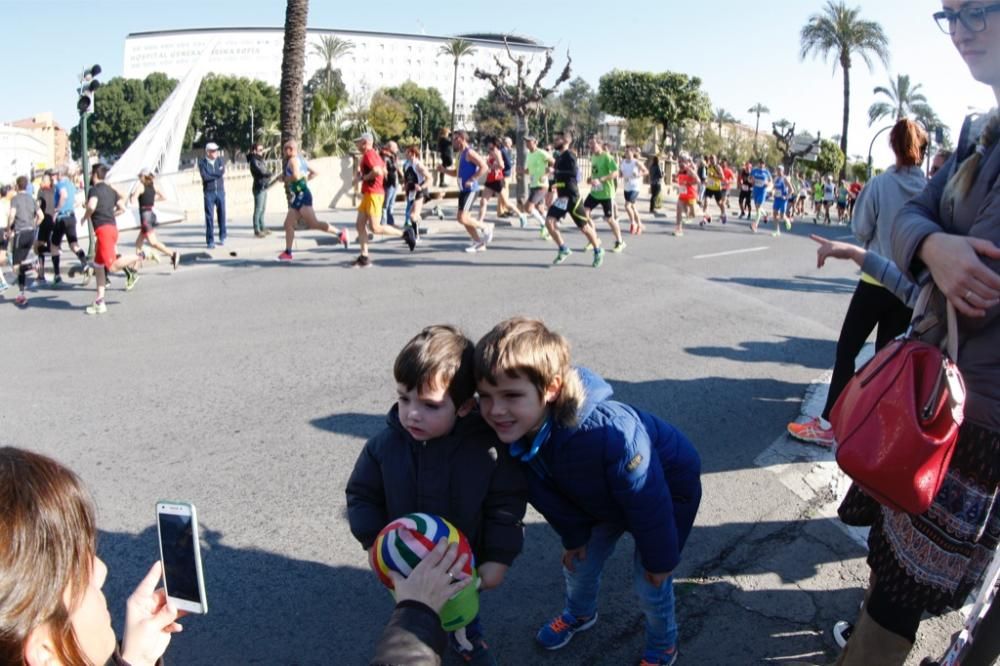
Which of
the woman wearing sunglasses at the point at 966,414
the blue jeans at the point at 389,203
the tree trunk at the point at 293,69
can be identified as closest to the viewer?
the woman wearing sunglasses at the point at 966,414

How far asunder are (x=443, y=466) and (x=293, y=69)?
611 inches

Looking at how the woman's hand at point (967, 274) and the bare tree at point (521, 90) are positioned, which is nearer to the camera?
the woman's hand at point (967, 274)

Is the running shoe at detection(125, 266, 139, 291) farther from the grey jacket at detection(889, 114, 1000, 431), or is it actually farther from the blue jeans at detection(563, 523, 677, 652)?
the grey jacket at detection(889, 114, 1000, 431)

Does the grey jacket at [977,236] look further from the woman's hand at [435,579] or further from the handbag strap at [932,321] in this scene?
the woman's hand at [435,579]

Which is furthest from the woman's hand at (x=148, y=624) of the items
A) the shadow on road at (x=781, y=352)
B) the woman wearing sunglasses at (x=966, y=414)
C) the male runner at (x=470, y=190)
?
the male runner at (x=470, y=190)

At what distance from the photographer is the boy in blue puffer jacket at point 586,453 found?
7.68 feet

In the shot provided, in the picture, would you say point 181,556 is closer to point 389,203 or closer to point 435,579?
point 435,579

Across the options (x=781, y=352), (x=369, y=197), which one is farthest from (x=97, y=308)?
(x=781, y=352)

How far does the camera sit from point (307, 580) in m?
3.26

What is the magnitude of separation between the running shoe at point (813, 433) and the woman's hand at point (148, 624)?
387 centimetres

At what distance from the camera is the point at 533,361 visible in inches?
91.7

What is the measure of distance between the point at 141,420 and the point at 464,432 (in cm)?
361

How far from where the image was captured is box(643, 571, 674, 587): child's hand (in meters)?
2.56

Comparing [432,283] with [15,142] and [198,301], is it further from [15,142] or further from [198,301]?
[15,142]
